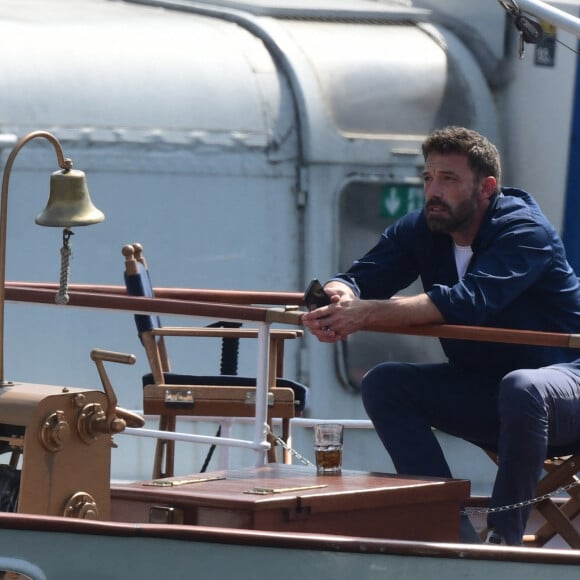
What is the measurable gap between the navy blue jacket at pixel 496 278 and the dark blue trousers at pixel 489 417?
0.12 m

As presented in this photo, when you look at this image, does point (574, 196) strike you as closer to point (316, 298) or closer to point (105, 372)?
point (316, 298)

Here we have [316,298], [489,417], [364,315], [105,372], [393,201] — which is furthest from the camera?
[393,201]

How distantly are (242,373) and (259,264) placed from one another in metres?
0.56

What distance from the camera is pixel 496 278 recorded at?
16.7 ft

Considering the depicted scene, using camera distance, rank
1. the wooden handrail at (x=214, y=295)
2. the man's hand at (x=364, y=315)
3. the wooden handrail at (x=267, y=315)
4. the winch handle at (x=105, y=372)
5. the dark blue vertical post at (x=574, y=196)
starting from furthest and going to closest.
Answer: the dark blue vertical post at (x=574, y=196), the wooden handrail at (x=214, y=295), the man's hand at (x=364, y=315), the wooden handrail at (x=267, y=315), the winch handle at (x=105, y=372)

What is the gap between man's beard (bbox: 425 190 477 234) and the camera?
5301mm

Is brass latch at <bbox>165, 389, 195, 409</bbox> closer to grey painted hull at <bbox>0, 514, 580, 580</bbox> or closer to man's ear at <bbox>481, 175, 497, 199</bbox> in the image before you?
man's ear at <bbox>481, 175, 497, 199</bbox>

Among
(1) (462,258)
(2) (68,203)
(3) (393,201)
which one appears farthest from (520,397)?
(3) (393,201)

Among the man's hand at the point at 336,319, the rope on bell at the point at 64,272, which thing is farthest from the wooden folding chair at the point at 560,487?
the rope on bell at the point at 64,272

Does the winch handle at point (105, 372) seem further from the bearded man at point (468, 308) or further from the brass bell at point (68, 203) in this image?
the bearded man at point (468, 308)

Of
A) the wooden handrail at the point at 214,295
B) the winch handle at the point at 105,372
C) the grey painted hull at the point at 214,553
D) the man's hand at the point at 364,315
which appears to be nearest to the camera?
the grey painted hull at the point at 214,553

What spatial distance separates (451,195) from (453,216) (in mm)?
67

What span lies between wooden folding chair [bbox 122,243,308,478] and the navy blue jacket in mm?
730

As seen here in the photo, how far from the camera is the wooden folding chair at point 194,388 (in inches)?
238
